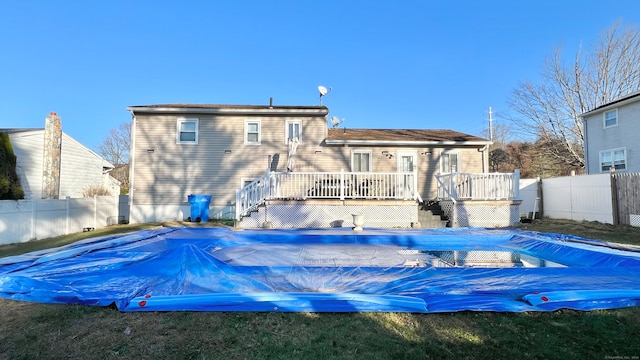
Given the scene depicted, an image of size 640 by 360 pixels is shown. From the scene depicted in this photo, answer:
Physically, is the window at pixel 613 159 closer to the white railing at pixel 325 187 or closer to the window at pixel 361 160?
the white railing at pixel 325 187

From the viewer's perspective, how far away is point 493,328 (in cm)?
290

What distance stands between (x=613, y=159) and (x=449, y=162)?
842 cm

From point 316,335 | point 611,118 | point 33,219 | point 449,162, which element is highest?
point 611,118

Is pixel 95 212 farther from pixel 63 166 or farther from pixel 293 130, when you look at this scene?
pixel 293 130

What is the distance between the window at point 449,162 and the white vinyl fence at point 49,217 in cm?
1548

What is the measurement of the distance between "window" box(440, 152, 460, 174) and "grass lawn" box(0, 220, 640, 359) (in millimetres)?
12241

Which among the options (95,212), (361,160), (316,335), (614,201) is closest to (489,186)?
(614,201)

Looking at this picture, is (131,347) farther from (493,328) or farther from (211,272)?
(493,328)

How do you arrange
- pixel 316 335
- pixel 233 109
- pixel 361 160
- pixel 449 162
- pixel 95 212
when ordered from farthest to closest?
pixel 449 162, pixel 361 160, pixel 233 109, pixel 95 212, pixel 316 335

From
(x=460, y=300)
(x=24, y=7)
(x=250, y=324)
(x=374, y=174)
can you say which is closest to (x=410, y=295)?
(x=460, y=300)

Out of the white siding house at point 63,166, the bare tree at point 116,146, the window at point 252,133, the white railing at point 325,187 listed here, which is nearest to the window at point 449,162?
the white railing at point 325,187

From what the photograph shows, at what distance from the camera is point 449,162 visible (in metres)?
15.1

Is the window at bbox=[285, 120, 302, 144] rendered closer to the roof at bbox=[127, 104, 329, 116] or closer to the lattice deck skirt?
the roof at bbox=[127, 104, 329, 116]

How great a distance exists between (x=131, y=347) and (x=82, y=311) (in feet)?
3.77
